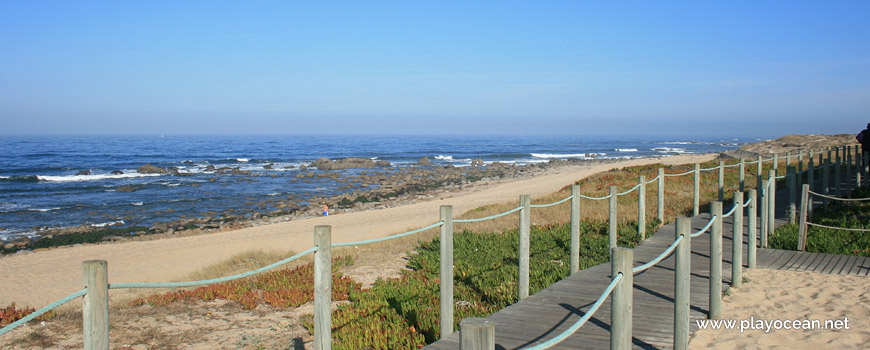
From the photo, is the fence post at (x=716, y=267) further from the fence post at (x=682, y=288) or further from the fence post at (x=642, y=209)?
the fence post at (x=642, y=209)

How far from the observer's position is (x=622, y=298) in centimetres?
364

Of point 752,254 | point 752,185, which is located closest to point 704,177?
point 752,185

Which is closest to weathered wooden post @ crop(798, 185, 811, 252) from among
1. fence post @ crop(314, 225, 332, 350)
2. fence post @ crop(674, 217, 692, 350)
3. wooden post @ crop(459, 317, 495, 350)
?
fence post @ crop(674, 217, 692, 350)

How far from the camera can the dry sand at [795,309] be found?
532 centimetres

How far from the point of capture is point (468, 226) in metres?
14.6

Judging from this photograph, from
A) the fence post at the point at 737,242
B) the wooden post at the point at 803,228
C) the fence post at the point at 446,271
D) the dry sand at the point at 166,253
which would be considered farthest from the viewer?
the dry sand at the point at 166,253

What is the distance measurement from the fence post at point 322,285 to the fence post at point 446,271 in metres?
1.49

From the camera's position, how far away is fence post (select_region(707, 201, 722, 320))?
5.91 meters

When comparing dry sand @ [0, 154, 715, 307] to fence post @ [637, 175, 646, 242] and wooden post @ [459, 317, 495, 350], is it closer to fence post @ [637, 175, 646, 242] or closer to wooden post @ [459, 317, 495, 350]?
fence post @ [637, 175, 646, 242]

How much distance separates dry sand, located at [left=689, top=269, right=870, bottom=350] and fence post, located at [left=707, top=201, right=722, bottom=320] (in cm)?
21

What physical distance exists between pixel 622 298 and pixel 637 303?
2906 millimetres

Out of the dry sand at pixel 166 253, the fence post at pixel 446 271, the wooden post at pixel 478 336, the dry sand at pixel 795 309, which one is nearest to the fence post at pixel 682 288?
the dry sand at pixel 795 309

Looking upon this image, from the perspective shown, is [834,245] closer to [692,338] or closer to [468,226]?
[692,338]

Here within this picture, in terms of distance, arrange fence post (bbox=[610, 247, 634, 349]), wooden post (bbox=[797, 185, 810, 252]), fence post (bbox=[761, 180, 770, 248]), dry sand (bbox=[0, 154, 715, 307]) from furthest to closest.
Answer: dry sand (bbox=[0, 154, 715, 307])
fence post (bbox=[761, 180, 770, 248])
wooden post (bbox=[797, 185, 810, 252])
fence post (bbox=[610, 247, 634, 349])
